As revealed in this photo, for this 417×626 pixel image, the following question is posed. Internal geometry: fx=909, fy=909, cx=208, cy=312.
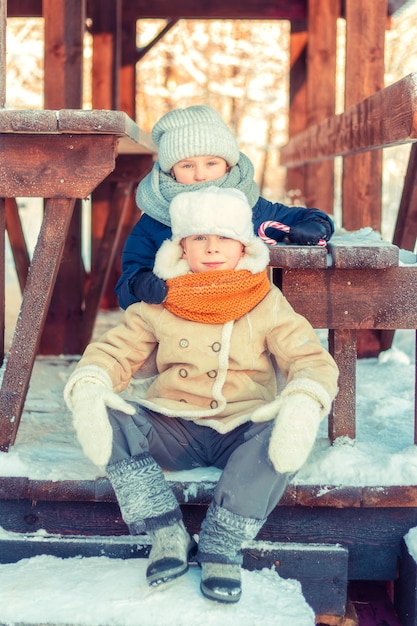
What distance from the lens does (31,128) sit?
288 centimetres

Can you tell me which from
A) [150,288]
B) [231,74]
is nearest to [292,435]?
[150,288]

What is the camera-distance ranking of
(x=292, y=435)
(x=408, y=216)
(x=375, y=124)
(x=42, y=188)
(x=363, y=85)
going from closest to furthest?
1. (x=292, y=435)
2. (x=42, y=188)
3. (x=375, y=124)
4. (x=408, y=216)
5. (x=363, y=85)

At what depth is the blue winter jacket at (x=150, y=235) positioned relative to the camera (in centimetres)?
308

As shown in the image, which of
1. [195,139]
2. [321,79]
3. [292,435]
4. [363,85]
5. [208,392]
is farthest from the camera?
[321,79]

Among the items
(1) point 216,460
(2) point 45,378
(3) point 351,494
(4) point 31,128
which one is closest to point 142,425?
(1) point 216,460

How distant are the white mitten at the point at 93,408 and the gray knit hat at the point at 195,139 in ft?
3.02

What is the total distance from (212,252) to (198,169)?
57 cm

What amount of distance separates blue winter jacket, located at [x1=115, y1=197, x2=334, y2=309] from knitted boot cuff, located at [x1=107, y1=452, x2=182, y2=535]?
0.69 meters

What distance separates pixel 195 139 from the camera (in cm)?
318

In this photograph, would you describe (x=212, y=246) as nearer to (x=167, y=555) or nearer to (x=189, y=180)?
(x=189, y=180)

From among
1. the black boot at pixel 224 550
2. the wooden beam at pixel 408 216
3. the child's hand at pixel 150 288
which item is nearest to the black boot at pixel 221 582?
the black boot at pixel 224 550

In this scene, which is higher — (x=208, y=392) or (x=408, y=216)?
(x=408, y=216)

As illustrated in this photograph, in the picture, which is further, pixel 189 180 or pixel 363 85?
pixel 363 85

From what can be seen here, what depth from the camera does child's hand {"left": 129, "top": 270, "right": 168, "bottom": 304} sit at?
2771 millimetres
